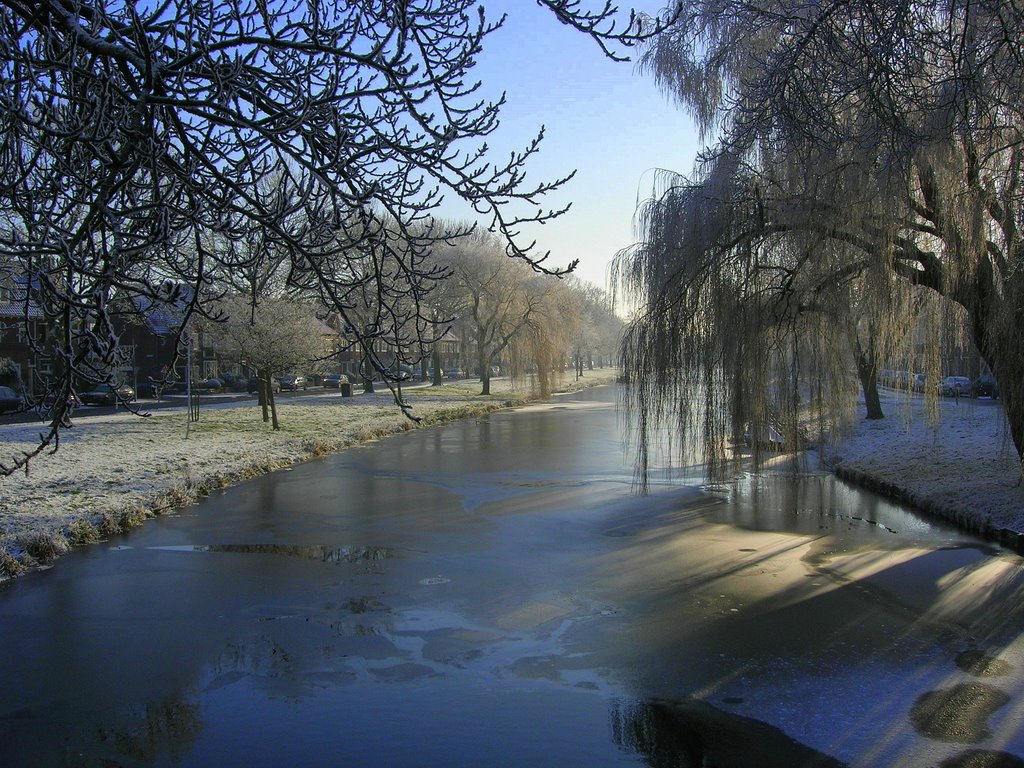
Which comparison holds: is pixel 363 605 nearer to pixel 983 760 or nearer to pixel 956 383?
pixel 983 760

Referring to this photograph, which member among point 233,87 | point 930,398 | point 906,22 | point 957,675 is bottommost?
point 957,675

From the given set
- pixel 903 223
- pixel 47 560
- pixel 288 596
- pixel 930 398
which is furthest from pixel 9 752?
pixel 930 398

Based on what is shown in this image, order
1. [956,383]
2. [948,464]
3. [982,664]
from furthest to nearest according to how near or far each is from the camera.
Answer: [948,464] → [956,383] → [982,664]

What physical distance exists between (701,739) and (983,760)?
5.38ft

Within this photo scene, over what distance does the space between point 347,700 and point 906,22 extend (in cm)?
654

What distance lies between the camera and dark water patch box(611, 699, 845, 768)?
5.15 meters

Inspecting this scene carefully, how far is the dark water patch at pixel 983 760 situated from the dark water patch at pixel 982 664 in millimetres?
1477

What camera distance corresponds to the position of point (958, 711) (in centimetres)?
579

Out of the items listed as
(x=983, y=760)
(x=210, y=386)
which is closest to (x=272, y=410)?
(x=983, y=760)

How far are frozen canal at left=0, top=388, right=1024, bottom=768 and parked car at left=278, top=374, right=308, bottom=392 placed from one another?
3739 centimetres

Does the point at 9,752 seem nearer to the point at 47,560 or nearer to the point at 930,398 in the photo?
the point at 47,560

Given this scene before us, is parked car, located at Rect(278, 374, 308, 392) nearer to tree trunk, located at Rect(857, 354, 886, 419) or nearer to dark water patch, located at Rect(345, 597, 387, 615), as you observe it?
tree trunk, located at Rect(857, 354, 886, 419)

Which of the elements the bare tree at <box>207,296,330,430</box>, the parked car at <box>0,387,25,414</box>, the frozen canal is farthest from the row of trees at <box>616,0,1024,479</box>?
the parked car at <box>0,387,25,414</box>

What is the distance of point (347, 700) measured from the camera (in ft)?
19.7
